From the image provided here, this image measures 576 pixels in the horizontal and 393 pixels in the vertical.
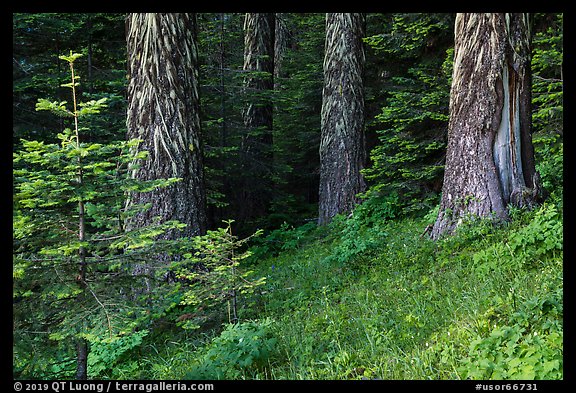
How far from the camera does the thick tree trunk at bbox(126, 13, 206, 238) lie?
6043mm

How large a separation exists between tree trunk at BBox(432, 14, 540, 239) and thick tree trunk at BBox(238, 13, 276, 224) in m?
6.08

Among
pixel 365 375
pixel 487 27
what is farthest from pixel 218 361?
pixel 487 27

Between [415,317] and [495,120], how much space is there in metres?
3.35

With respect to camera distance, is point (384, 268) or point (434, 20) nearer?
point (384, 268)

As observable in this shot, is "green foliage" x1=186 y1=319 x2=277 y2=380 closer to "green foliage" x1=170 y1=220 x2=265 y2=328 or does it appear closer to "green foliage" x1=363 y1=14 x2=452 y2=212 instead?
"green foliage" x1=170 y1=220 x2=265 y2=328

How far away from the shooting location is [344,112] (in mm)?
10578

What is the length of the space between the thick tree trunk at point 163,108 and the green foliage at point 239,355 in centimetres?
279

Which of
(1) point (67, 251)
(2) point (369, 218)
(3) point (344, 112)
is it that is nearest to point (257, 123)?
(3) point (344, 112)

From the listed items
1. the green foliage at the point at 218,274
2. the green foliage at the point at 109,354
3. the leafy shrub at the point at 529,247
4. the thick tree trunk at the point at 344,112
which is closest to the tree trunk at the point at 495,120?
the leafy shrub at the point at 529,247

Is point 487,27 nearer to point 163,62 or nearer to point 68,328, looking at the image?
point 163,62

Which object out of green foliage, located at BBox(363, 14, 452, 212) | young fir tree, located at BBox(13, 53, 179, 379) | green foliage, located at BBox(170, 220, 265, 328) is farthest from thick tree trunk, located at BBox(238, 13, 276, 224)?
young fir tree, located at BBox(13, 53, 179, 379)

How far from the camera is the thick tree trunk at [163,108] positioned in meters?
6.04

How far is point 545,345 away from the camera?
9.18ft
